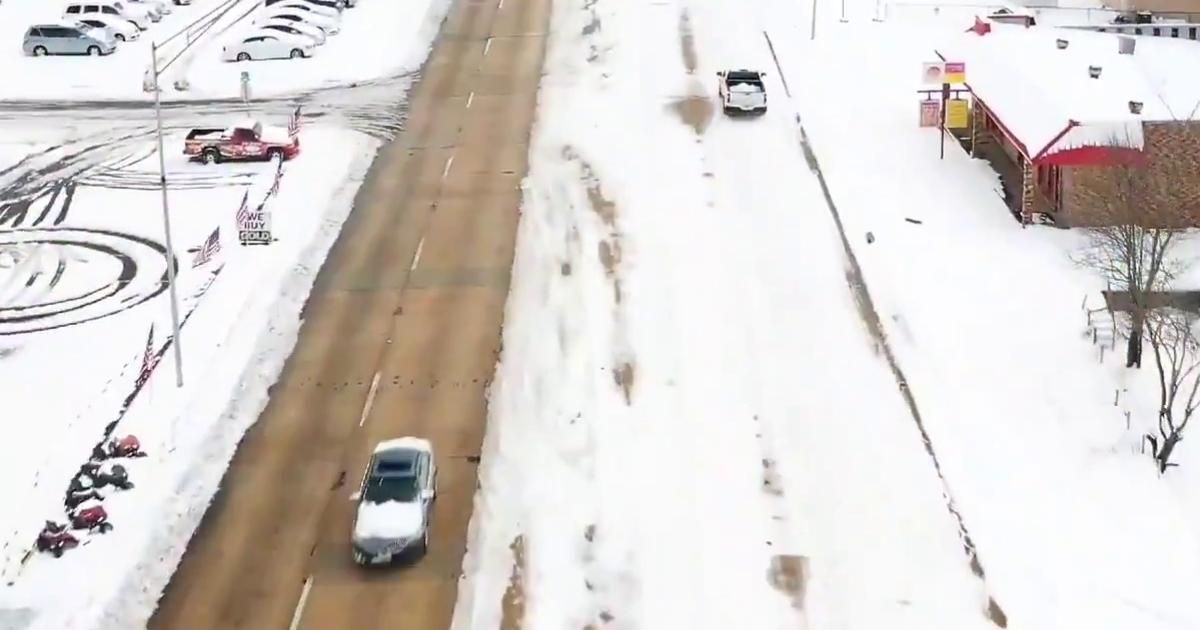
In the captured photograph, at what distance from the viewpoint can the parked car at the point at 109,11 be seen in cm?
7588

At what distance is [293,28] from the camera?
72.3 meters

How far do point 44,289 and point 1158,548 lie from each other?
104ft

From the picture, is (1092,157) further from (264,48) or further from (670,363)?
(264,48)

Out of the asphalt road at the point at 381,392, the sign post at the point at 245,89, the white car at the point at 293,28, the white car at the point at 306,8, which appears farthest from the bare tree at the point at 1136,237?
the white car at the point at 306,8

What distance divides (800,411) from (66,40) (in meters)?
48.8

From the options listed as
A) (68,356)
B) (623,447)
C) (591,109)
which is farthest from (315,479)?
(591,109)

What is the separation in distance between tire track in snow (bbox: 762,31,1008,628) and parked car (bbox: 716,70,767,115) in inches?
64.8

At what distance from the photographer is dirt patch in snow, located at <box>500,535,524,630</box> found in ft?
95.1

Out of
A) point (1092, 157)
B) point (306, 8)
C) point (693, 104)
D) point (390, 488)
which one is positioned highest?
point (306, 8)

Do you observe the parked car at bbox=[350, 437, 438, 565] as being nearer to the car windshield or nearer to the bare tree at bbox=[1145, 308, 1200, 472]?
the car windshield

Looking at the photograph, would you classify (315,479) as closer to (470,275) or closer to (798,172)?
(470,275)

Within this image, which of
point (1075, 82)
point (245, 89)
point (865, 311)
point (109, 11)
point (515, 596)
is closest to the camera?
point (515, 596)

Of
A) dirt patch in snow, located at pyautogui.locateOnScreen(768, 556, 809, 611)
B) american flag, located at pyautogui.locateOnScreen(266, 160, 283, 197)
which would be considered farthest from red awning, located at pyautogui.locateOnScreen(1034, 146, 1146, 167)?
american flag, located at pyautogui.locateOnScreen(266, 160, 283, 197)

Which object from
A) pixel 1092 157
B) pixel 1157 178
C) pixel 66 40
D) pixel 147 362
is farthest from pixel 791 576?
pixel 66 40
